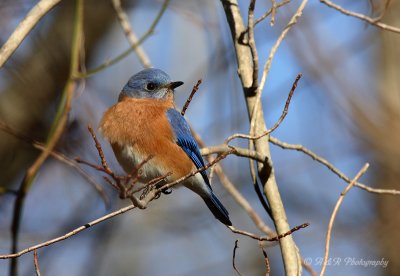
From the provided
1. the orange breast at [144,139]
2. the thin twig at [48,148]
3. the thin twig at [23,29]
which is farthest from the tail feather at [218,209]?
the thin twig at [23,29]

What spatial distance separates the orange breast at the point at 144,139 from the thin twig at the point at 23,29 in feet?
4.28

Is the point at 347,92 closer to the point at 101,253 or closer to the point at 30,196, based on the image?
the point at 101,253

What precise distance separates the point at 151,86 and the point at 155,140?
74 cm

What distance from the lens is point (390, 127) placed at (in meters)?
7.84

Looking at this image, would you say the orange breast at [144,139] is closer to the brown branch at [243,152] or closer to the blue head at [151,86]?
the blue head at [151,86]

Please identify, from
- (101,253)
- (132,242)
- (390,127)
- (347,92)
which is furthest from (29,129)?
(390,127)

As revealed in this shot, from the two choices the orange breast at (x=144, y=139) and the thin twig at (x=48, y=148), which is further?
the orange breast at (x=144, y=139)

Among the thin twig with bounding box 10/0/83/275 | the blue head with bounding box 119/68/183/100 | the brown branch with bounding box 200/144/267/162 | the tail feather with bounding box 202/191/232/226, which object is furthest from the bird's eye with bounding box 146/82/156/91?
the brown branch with bounding box 200/144/267/162

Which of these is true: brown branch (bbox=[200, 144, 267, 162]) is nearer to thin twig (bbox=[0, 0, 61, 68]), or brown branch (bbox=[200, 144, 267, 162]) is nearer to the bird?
the bird

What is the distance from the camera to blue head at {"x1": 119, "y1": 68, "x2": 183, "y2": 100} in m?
5.48

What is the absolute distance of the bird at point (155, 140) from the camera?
4.87m

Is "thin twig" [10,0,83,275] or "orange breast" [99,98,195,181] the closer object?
"thin twig" [10,0,83,275]

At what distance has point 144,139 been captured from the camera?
16.1 feet

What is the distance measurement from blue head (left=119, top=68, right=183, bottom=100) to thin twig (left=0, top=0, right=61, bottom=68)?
162cm
